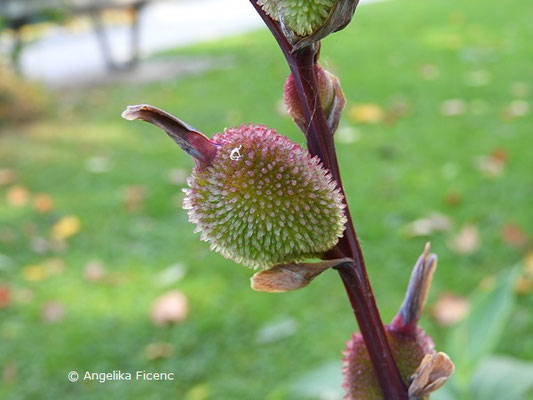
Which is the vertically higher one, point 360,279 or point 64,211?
point 64,211

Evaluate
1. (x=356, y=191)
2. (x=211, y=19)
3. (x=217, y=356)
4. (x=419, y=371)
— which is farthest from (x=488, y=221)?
(x=211, y=19)

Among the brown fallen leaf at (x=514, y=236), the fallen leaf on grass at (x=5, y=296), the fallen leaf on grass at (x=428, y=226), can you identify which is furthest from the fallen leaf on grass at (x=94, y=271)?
the brown fallen leaf at (x=514, y=236)

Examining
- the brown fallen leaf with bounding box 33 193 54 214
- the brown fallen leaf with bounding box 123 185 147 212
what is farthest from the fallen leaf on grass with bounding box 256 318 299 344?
the brown fallen leaf with bounding box 33 193 54 214

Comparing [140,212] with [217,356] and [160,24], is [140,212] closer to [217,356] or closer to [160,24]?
[217,356]

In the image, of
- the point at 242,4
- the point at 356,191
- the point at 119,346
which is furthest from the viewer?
the point at 242,4

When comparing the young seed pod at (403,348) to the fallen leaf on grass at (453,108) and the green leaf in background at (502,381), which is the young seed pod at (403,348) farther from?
the fallen leaf on grass at (453,108)

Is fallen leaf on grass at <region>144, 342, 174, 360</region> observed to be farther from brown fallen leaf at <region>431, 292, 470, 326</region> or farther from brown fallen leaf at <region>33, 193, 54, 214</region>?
brown fallen leaf at <region>33, 193, 54, 214</region>

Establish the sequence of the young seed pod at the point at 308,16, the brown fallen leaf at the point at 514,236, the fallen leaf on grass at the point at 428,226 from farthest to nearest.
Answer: the fallen leaf on grass at the point at 428,226, the brown fallen leaf at the point at 514,236, the young seed pod at the point at 308,16
